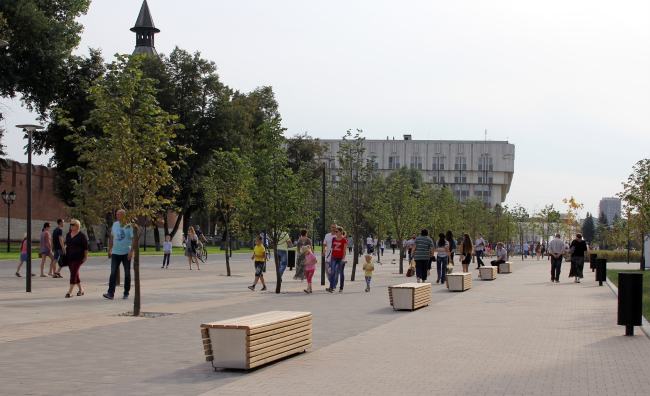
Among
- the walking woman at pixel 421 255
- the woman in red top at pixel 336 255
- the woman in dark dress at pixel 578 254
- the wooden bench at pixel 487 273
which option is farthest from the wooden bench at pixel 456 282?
the wooden bench at pixel 487 273

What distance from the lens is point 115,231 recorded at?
1501 centimetres

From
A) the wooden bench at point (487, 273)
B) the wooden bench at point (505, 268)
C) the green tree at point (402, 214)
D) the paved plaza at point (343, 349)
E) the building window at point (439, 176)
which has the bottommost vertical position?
the wooden bench at point (505, 268)

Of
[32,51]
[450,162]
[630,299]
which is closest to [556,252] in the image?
[630,299]

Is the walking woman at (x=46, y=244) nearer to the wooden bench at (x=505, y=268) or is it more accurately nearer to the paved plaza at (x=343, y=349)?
the paved plaza at (x=343, y=349)

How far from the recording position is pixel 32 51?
1399 inches

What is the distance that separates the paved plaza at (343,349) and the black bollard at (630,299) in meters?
0.28

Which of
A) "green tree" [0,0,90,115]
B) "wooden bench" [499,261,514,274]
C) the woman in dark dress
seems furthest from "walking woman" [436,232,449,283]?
"green tree" [0,0,90,115]

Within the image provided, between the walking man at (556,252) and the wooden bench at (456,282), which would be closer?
the wooden bench at (456,282)

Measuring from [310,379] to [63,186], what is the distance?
4294 centimetres

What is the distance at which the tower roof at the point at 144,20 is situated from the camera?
90831 millimetres

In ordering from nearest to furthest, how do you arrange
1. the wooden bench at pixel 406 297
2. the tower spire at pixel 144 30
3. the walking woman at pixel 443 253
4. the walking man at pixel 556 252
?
the wooden bench at pixel 406 297
the walking woman at pixel 443 253
the walking man at pixel 556 252
the tower spire at pixel 144 30

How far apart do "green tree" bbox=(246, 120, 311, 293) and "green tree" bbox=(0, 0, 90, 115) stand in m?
20.3

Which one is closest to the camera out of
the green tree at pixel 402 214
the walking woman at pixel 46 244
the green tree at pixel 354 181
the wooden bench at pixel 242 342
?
the wooden bench at pixel 242 342

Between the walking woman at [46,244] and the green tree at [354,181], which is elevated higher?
the green tree at [354,181]
